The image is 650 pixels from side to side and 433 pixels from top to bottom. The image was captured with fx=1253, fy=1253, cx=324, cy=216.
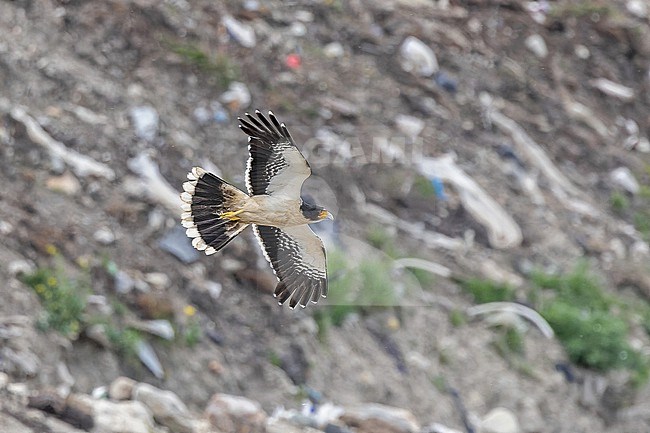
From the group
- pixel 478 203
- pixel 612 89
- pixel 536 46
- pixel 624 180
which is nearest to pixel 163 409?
pixel 478 203

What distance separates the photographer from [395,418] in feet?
24.0

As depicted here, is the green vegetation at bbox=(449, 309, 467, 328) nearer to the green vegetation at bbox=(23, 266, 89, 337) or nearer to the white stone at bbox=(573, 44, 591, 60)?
the green vegetation at bbox=(23, 266, 89, 337)

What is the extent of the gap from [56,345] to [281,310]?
73.1 inches

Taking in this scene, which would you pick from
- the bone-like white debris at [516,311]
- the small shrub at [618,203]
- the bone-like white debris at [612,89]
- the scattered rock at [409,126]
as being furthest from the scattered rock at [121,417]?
the bone-like white debris at [612,89]

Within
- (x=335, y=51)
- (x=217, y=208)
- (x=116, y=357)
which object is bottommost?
(x=335, y=51)

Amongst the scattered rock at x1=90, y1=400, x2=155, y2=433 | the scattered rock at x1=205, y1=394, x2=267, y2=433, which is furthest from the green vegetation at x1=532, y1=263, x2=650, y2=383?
the scattered rock at x1=90, y1=400, x2=155, y2=433

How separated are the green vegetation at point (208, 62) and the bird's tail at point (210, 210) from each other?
3.81m

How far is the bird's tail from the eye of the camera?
550cm

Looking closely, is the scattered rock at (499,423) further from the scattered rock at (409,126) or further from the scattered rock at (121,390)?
the scattered rock at (121,390)

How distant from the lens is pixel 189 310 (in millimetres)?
7543

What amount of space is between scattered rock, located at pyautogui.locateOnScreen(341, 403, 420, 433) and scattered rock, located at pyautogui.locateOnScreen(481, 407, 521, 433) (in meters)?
1.23

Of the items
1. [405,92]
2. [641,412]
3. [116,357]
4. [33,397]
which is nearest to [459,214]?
[405,92]

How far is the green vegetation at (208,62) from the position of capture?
30.2 ft

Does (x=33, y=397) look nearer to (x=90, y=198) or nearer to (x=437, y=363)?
(x=90, y=198)
